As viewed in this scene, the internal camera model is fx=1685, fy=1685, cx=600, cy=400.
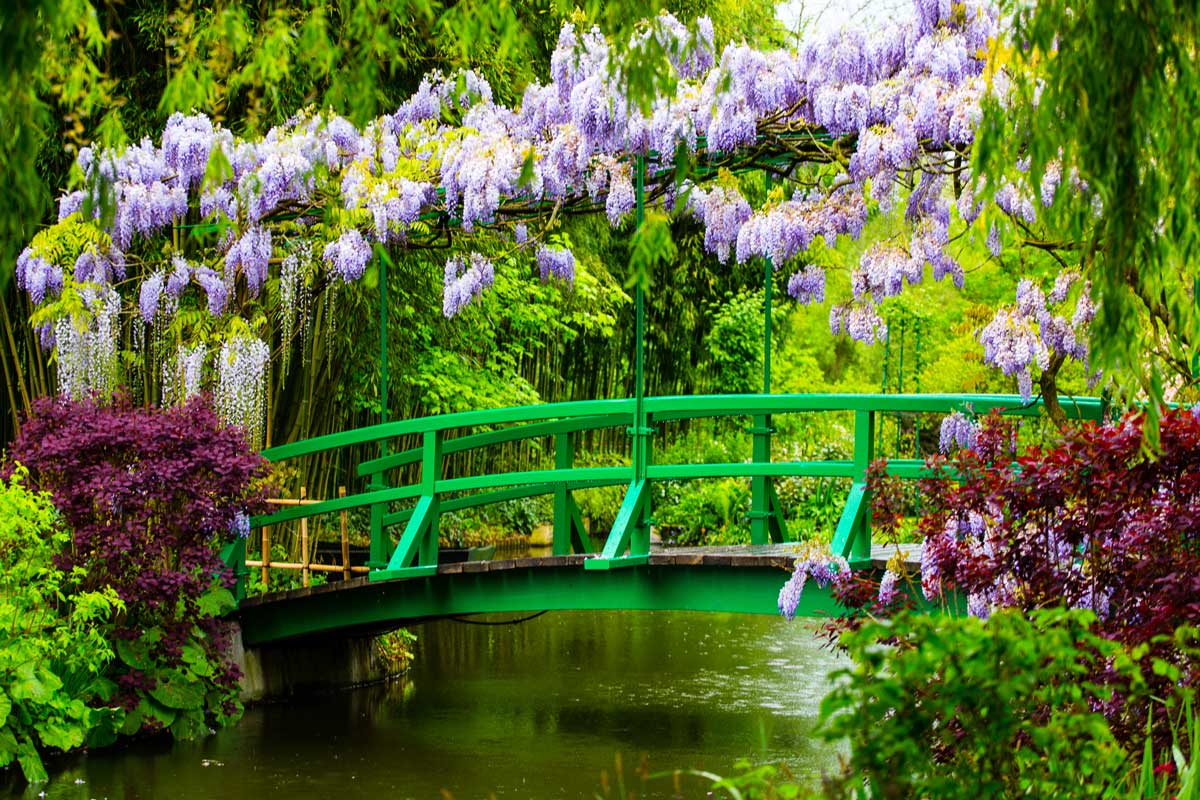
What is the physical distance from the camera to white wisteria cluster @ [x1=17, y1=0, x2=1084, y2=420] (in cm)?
720

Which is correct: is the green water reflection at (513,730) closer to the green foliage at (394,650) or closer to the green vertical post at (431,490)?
the green foliage at (394,650)

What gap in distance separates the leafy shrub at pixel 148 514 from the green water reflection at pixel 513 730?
321mm

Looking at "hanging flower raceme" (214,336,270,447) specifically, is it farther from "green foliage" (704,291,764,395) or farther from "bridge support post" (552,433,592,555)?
"green foliage" (704,291,764,395)

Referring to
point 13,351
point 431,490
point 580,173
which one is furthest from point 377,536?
point 13,351

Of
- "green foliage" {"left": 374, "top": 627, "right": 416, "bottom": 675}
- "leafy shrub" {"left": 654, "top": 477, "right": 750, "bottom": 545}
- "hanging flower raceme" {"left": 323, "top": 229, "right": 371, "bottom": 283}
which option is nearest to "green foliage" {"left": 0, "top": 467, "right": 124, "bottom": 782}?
"hanging flower raceme" {"left": 323, "top": 229, "right": 371, "bottom": 283}

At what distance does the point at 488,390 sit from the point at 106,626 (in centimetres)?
505

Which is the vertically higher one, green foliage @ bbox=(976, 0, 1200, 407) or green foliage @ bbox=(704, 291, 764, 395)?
green foliage @ bbox=(704, 291, 764, 395)

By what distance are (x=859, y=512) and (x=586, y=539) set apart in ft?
6.30

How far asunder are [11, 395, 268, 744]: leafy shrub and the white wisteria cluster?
2.30 ft

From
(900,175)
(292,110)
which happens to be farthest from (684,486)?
(900,175)

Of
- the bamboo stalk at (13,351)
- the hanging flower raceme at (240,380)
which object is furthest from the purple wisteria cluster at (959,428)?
the bamboo stalk at (13,351)

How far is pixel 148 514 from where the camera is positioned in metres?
7.82

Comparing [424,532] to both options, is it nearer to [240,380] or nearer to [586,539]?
[586,539]

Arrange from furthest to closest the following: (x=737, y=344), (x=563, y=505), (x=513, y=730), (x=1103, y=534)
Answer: (x=737, y=344)
(x=513, y=730)
(x=563, y=505)
(x=1103, y=534)
